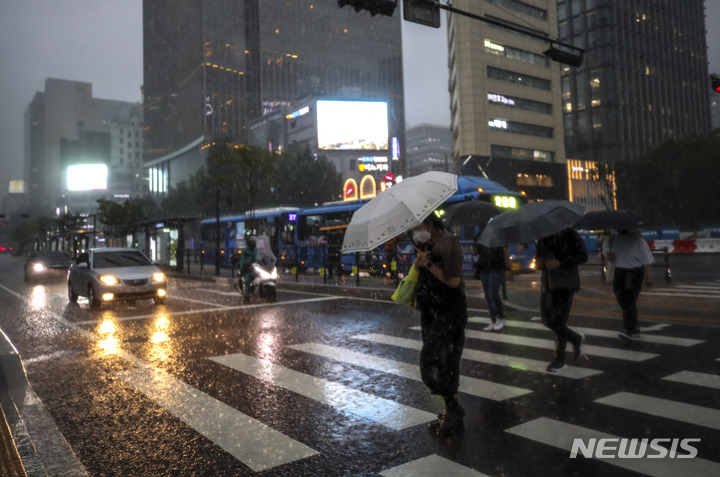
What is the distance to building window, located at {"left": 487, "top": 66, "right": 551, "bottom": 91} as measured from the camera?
198 feet

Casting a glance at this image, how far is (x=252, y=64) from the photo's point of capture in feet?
375

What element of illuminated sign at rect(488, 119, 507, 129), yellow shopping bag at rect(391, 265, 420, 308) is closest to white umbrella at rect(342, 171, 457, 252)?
yellow shopping bag at rect(391, 265, 420, 308)

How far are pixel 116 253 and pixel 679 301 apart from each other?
13657 mm

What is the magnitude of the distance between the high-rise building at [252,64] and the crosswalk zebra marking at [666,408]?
102 metres

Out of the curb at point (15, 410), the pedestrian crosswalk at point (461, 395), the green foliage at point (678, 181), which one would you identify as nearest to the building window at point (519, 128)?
the green foliage at point (678, 181)

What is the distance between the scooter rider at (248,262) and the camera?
46.4ft

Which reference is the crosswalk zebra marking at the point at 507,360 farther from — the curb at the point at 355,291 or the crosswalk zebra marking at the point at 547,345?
the curb at the point at 355,291

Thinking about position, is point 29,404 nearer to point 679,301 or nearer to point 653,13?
point 679,301

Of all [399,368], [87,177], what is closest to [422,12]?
[399,368]

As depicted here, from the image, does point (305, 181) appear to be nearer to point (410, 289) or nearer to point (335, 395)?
point (335, 395)

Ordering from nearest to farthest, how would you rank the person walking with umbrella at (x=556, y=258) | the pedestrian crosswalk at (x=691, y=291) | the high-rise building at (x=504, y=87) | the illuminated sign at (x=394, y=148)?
the person walking with umbrella at (x=556, y=258) → the pedestrian crosswalk at (x=691, y=291) → the high-rise building at (x=504, y=87) → the illuminated sign at (x=394, y=148)

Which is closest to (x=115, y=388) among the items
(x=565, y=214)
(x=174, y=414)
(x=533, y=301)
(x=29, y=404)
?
(x=29, y=404)

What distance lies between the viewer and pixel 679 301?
Result: 11.4 meters

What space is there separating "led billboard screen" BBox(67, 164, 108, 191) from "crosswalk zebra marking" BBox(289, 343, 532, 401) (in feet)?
282
